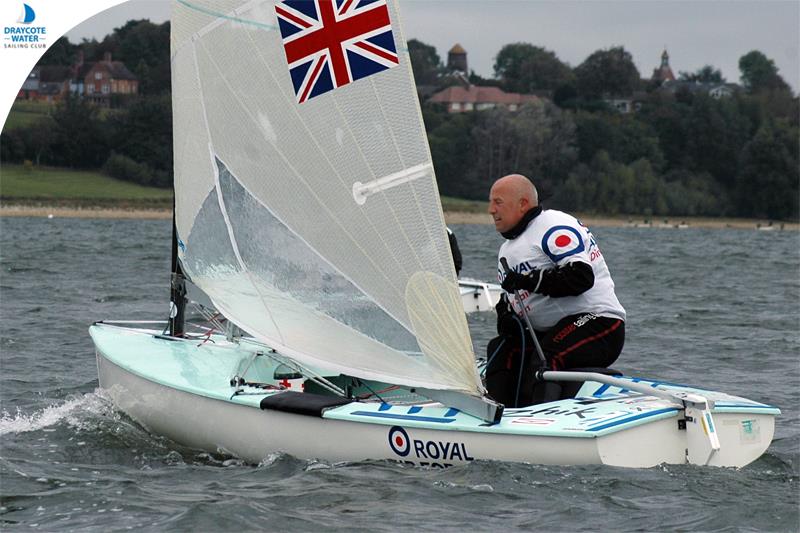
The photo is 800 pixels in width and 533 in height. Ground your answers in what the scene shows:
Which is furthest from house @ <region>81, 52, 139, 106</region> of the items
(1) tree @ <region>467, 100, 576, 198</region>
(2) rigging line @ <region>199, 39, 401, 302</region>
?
(2) rigging line @ <region>199, 39, 401, 302</region>

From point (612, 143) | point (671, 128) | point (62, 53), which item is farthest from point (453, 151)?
point (62, 53)

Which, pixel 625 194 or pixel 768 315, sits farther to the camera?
pixel 625 194

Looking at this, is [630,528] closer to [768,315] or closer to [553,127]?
[768,315]

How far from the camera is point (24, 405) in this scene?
735 centimetres

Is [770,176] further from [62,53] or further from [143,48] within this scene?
[62,53]

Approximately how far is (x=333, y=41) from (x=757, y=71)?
359 ft

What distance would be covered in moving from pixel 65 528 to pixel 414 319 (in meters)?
1.65

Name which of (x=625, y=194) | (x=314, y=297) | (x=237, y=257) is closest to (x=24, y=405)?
(x=237, y=257)

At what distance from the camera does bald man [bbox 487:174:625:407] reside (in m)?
5.60

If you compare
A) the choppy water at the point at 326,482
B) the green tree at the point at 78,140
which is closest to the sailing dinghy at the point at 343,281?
the choppy water at the point at 326,482

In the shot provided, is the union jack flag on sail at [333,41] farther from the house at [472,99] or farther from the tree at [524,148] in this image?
the house at [472,99]

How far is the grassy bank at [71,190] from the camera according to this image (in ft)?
184

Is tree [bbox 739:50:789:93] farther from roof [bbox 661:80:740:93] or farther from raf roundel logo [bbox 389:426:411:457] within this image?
raf roundel logo [bbox 389:426:411:457]

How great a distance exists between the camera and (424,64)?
10931 centimetres
